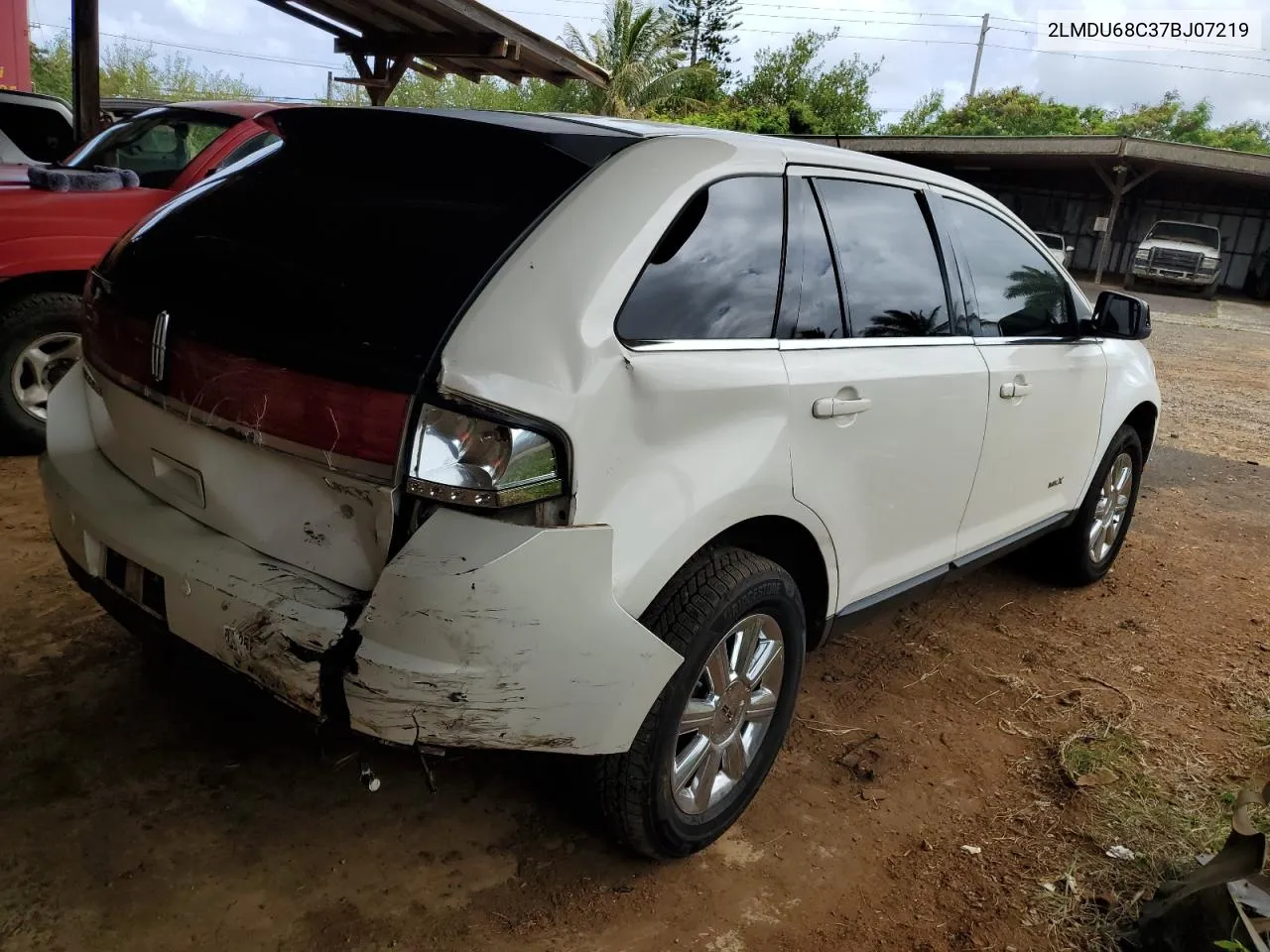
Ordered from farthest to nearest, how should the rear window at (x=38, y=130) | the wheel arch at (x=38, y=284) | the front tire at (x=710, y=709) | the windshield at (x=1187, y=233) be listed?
1. the windshield at (x=1187, y=233)
2. the rear window at (x=38, y=130)
3. the wheel arch at (x=38, y=284)
4. the front tire at (x=710, y=709)

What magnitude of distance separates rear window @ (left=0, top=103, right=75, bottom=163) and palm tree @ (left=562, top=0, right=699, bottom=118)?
76.9 feet

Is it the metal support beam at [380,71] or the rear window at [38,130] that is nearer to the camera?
the rear window at [38,130]

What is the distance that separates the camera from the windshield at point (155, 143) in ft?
17.7

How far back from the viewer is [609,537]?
196cm

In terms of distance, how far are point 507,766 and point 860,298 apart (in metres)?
1.64

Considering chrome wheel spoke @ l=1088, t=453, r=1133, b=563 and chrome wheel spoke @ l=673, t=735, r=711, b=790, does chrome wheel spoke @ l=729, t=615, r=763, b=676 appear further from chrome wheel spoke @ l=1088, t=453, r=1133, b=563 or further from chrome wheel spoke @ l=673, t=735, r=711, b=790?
chrome wheel spoke @ l=1088, t=453, r=1133, b=563

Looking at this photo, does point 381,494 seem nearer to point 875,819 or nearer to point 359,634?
point 359,634

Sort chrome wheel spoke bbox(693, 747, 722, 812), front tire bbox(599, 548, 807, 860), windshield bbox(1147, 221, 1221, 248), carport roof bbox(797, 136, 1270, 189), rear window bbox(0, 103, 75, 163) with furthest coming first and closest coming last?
windshield bbox(1147, 221, 1221, 248) < carport roof bbox(797, 136, 1270, 189) < rear window bbox(0, 103, 75, 163) < chrome wheel spoke bbox(693, 747, 722, 812) < front tire bbox(599, 548, 807, 860)

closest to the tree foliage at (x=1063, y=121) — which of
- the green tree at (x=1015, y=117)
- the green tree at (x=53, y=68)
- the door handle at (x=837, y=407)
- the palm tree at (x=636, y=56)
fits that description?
the green tree at (x=1015, y=117)

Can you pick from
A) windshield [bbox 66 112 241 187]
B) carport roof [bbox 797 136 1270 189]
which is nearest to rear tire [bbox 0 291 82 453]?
windshield [bbox 66 112 241 187]

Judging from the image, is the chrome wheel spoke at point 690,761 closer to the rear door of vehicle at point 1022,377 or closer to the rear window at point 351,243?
the rear window at point 351,243

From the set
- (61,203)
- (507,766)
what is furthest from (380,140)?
(61,203)

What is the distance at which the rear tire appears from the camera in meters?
4.67

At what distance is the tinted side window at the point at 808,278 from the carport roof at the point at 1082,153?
61.7 ft
